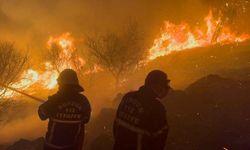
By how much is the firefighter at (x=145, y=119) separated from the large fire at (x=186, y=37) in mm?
43591

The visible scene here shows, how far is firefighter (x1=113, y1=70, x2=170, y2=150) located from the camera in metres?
4.75

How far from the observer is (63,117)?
5645 mm

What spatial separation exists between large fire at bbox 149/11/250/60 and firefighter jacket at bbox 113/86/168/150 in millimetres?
43589

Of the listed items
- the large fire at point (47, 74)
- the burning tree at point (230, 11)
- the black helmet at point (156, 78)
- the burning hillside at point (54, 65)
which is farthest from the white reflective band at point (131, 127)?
the burning tree at point (230, 11)

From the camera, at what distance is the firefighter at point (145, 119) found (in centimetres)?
475

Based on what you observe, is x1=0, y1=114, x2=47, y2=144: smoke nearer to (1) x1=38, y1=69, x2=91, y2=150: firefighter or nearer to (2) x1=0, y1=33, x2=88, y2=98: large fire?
(2) x1=0, y1=33, x2=88, y2=98: large fire

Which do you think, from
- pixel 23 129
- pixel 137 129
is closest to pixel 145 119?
pixel 137 129

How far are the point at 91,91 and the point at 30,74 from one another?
1457cm

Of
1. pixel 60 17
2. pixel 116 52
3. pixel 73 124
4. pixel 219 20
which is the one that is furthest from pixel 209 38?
pixel 73 124

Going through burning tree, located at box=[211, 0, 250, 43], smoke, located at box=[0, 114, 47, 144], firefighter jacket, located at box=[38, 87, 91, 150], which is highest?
burning tree, located at box=[211, 0, 250, 43]

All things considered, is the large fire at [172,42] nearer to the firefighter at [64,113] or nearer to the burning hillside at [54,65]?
the burning hillside at [54,65]

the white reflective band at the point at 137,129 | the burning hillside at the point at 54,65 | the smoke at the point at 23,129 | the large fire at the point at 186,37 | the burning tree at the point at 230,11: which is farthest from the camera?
the large fire at the point at 186,37

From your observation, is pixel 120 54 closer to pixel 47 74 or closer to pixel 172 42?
pixel 172 42

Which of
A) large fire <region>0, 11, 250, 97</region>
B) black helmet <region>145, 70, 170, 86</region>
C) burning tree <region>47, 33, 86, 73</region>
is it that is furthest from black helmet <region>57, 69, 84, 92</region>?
large fire <region>0, 11, 250, 97</region>
